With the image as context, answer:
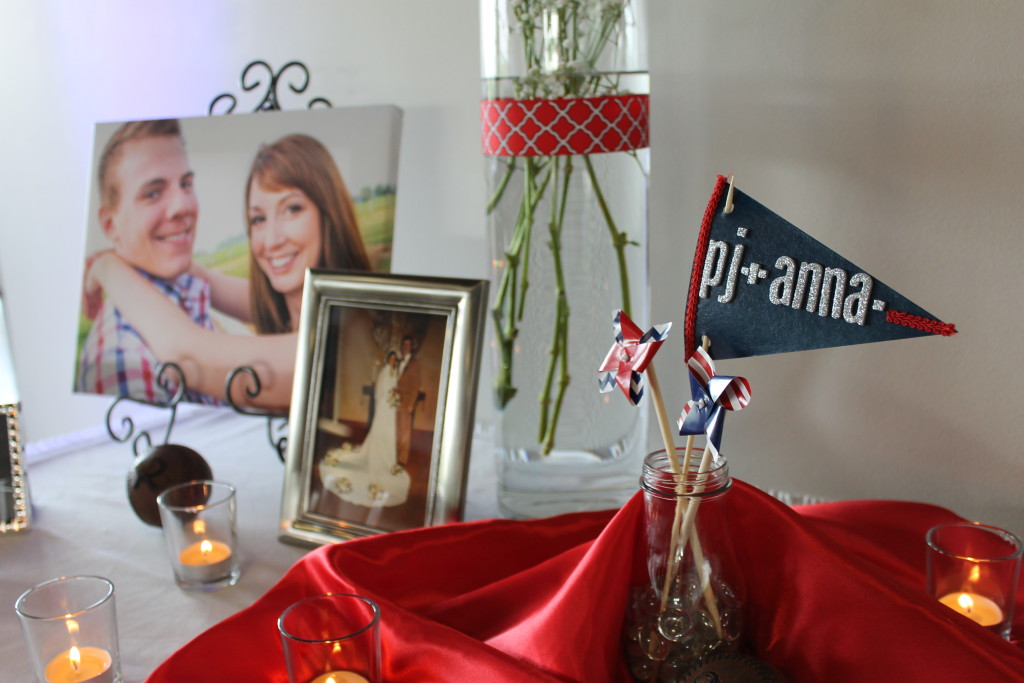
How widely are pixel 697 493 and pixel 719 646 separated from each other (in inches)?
3.7

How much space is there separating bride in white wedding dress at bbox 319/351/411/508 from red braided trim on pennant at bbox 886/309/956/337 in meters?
0.43

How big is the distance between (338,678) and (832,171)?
54cm

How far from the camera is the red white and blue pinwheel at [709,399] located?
48cm

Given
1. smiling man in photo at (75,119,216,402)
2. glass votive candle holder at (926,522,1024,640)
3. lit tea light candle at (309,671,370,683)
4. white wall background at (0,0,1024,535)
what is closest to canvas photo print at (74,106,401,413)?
smiling man in photo at (75,119,216,402)

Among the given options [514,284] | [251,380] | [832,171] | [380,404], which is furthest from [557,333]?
[251,380]

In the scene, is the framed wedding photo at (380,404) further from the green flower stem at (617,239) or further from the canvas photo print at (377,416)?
the green flower stem at (617,239)

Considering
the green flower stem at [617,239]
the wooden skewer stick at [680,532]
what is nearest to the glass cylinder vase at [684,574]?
the wooden skewer stick at [680,532]

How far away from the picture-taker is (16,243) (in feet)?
4.75

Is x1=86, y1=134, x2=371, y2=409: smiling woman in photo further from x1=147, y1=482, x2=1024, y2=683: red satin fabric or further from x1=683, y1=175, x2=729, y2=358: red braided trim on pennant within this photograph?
x1=683, y1=175, x2=729, y2=358: red braided trim on pennant

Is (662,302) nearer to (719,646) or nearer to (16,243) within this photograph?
(719,646)

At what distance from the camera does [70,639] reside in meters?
0.62

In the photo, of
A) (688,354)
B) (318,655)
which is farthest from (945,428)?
(318,655)

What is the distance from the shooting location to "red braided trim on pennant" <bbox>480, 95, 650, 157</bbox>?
2.28 feet

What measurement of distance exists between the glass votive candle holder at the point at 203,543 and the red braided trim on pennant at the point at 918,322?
0.53 meters
